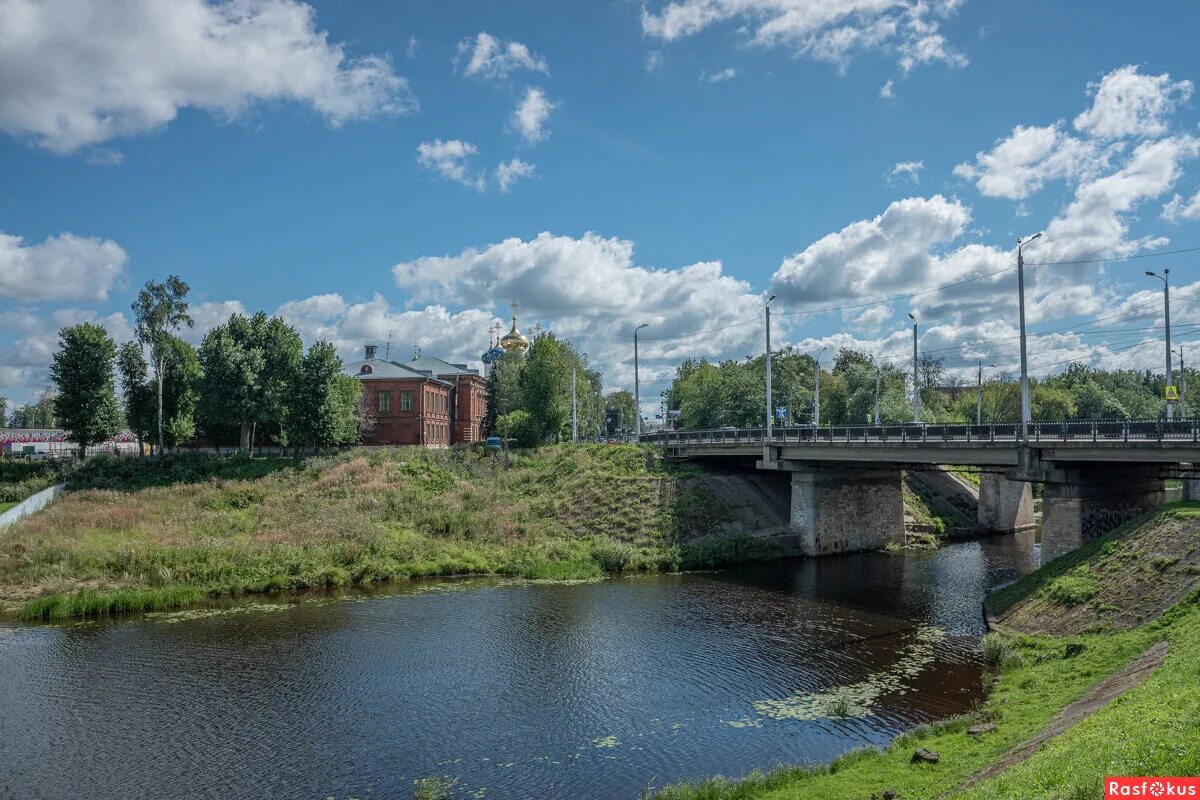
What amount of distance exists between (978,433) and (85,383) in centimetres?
6875

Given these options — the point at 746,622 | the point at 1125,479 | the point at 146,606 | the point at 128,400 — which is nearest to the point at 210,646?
the point at 146,606

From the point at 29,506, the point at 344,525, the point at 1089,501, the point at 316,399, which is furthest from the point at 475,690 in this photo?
the point at 316,399

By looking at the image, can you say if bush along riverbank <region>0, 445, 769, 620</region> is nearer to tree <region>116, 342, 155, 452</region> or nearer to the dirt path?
tree <region>116, 342, 155, 452</region>

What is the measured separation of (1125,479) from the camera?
39.0 metres

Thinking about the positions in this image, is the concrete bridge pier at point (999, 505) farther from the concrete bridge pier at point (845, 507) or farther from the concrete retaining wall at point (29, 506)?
the concrete retaining wall at point (29, 506)

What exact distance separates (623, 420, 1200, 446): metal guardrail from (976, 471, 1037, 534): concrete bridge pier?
822 inches

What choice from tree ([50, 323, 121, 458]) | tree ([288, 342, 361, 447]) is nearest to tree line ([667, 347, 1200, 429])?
tree ([288, 342, 361, 447])

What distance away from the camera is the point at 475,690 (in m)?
25.4

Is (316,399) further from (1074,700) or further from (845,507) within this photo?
(1074,700)

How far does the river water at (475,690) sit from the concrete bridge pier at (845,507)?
499 inches

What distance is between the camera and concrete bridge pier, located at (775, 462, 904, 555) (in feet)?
174

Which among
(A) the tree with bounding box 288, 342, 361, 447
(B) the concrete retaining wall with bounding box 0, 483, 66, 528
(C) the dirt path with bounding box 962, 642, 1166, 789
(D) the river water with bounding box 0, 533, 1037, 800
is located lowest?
(D) the river water with bounding box 0, 533, 1037, 800

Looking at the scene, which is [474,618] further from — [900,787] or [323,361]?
[323,361]

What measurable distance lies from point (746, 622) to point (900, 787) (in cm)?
1782
